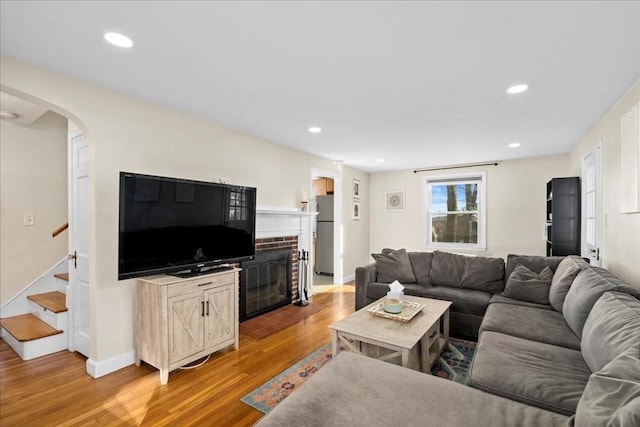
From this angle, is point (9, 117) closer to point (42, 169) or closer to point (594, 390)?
point (42, 169)

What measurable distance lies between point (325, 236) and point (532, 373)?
4.91 m

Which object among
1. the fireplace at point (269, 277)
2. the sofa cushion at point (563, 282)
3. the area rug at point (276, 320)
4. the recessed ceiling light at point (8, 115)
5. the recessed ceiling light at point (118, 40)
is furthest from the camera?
the fireplace at point (269, 277)

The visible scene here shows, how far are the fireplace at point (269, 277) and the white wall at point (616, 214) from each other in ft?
11.9

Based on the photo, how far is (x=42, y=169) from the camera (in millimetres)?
3463

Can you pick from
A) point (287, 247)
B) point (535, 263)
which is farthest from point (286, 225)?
point (535, 263)

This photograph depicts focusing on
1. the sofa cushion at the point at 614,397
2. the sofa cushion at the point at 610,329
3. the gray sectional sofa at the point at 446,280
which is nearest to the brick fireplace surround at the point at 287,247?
the gray sectional sofa at the point at 446,280

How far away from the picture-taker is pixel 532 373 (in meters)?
1.62

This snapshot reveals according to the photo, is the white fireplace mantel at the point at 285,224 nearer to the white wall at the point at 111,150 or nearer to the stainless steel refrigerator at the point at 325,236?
the white wall at the point at 111,150

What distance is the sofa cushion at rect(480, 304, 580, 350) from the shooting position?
214cm

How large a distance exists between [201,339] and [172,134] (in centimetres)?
197

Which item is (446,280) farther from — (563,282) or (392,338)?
(392,338)

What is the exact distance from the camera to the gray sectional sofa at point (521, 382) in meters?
1.09

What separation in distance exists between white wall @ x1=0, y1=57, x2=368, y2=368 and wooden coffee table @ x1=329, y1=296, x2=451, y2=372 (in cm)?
186

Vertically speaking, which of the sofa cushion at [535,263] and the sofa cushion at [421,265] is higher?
the sofa cushion at [535,263]
